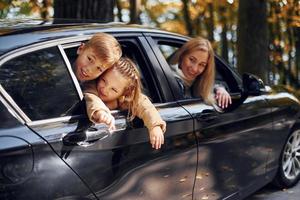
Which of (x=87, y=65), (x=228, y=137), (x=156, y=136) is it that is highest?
(x=87, y=65)

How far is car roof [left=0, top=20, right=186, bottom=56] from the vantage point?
110 inches

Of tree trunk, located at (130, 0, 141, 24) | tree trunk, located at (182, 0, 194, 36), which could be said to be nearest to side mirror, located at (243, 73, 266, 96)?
tree trunk, located at (130, 0, 141, 24)

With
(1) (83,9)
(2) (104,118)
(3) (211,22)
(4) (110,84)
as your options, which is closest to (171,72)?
(4) (110,84)

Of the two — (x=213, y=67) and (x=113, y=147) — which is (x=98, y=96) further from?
(x=213, y=67)

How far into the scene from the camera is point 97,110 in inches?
115

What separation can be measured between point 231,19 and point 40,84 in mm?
17552

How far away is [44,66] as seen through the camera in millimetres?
2877

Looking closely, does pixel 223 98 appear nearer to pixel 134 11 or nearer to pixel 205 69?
pixel 205 69

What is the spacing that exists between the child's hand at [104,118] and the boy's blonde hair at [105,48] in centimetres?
31

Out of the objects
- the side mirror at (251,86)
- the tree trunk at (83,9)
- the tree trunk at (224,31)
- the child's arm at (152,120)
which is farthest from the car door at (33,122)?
the tree trunk at (224,31)

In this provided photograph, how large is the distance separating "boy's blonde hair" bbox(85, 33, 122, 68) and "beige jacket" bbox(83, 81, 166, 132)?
169 mm

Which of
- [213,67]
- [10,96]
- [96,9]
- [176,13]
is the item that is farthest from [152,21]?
[10,96]

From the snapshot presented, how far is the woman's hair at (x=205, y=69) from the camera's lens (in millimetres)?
4145

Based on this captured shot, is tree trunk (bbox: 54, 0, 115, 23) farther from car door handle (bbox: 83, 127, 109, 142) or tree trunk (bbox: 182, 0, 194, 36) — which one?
tree trunk (bbox: 182, 0, 194, 36)
